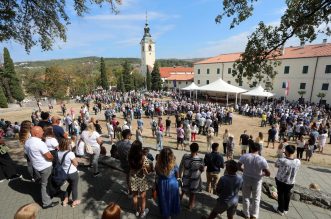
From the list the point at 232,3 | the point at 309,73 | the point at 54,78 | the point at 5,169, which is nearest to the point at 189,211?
the point at 5,169

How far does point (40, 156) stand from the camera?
3984 mm

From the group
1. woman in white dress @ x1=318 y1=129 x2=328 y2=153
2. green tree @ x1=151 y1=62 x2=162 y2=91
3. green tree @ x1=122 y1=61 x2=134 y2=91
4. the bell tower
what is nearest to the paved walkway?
woman in white dress @ x1=318 y1=129 x2=328 y2=153

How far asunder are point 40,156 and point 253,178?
4.13 meters

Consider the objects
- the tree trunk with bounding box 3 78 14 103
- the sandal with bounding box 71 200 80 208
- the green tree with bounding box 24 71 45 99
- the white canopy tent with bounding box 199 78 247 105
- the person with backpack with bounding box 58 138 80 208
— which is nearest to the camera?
the person with backpack with bounding box 58 138 80 208

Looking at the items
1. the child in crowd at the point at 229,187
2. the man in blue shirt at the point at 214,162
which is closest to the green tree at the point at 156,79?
the man in blue shirt at the point at 214,162

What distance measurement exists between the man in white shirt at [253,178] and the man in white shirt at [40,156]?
381cm

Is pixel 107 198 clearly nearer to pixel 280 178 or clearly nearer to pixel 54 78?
pixel 280 178

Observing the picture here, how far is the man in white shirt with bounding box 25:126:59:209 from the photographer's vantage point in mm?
3918

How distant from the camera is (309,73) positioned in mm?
30141

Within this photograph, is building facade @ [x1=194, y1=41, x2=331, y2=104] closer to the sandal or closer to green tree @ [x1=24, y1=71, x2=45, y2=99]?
the sandal

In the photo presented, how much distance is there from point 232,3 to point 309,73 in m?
29.5

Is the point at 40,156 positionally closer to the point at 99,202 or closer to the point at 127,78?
the point at 99,202

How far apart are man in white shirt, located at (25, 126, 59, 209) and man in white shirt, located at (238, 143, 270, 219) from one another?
12.5 ft

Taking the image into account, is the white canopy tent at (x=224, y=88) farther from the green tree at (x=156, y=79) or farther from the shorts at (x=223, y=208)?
the green tree at (x=156, y=79)
